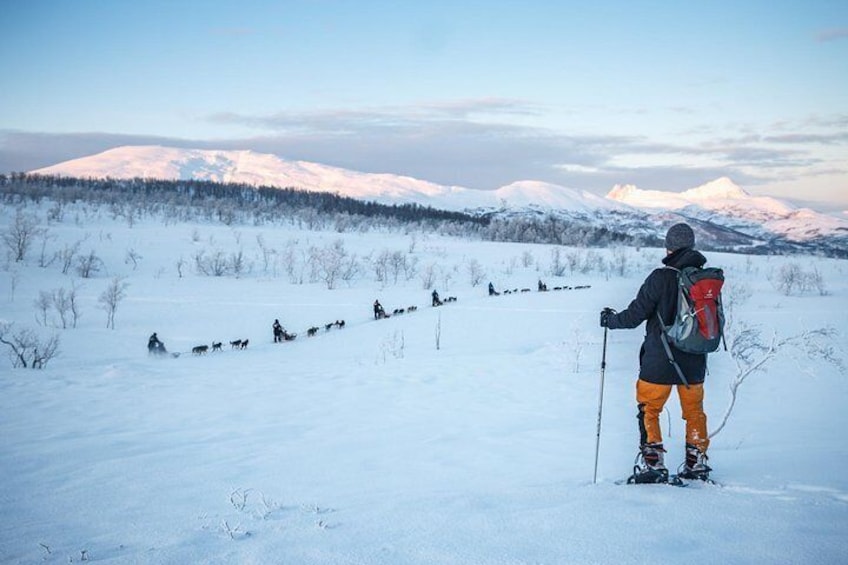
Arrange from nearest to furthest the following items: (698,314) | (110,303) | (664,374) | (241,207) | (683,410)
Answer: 1. (698,314)
2. (664,374)
3. (683,410)
4. (110,303)
5. (241,207)

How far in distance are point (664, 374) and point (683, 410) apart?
428 mm

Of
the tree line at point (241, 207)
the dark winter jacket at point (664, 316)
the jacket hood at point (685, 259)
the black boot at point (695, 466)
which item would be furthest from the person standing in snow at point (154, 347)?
the tree line at point (241, 207)

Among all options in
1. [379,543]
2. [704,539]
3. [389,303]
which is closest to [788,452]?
[704,539]

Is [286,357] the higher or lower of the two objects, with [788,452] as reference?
lower

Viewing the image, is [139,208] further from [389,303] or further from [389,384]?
[389,384]

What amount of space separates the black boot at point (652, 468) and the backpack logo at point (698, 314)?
0.94 meters

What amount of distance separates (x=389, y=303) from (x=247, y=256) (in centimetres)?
2410

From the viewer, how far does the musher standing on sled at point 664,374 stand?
4.08 m

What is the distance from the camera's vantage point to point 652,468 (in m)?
4.14

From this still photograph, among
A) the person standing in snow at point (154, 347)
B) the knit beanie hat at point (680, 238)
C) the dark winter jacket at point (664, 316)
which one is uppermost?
the knit beanie hat at point (680, 238)

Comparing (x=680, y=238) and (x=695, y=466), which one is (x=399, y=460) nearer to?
(x=695, y=466)

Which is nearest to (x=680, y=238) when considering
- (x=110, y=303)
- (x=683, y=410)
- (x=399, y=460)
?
(x=683, y=410)

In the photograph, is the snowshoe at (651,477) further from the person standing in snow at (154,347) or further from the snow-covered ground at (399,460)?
the person standing in snow at (154,347)

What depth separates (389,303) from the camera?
1379 inches
